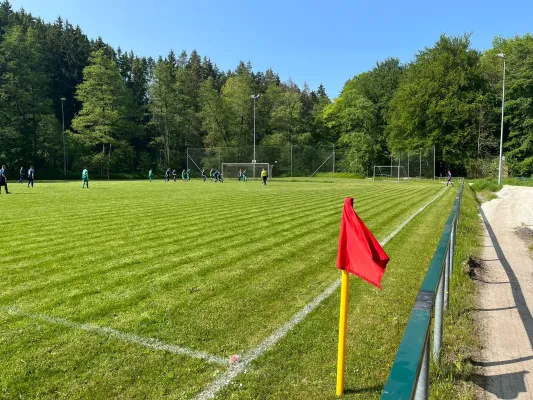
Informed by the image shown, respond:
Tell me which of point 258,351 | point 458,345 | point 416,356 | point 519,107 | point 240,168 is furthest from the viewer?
point 240,168

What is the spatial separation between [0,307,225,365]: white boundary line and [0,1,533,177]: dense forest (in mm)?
55868

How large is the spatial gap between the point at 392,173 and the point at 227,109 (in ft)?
120

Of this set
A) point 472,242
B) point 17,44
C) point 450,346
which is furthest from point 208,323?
point 17,44

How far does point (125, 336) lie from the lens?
3836 millimetres

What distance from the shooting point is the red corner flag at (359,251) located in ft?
8.57

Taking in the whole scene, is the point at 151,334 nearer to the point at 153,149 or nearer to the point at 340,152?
the point at 340,152

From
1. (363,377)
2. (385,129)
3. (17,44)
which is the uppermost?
(17,44)

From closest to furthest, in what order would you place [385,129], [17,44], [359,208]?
[359,208], [17,44], [385,129]

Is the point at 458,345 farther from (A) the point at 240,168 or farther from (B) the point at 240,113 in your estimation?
(B) the point at 240,113

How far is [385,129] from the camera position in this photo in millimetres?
63719

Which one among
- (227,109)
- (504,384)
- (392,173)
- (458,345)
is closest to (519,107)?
(392,173)

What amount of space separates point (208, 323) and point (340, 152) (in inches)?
2273

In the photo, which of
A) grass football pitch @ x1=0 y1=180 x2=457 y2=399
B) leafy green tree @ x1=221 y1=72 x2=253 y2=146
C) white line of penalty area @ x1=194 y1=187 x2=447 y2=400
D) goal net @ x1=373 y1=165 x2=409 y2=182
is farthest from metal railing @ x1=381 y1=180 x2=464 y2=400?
leafy green tree @ x1=221 y1=72 x2=253 y2=146

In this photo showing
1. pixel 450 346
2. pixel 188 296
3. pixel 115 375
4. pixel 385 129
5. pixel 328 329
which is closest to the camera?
pixel 115 375
